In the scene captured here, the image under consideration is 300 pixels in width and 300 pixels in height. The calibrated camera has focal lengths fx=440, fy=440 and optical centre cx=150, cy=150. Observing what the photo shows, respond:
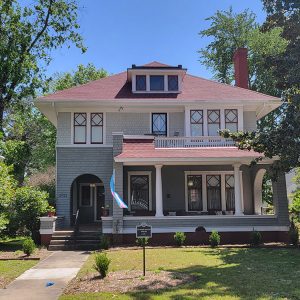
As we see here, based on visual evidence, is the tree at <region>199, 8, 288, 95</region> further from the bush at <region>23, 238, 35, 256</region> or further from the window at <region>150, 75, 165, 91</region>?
the bush at <region>23, 238, 35, 256</region>

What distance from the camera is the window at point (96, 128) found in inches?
954

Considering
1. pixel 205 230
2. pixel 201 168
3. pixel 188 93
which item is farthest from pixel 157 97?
pixel 205 230

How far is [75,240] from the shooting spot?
19453 millimetres

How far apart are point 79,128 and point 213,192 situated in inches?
322

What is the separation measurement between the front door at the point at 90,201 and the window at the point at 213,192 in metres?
6.31

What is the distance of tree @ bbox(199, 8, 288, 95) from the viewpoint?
3825 cm

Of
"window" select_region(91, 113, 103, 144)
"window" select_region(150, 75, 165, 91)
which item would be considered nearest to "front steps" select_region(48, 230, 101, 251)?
"window" select_region(91, 113, 103, 144)

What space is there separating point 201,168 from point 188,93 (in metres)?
4.61

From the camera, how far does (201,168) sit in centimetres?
2417

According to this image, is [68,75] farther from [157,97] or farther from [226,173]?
[226,173]

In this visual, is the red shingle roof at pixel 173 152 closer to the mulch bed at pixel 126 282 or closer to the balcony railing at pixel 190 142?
the balcony railing at pixel 190 142

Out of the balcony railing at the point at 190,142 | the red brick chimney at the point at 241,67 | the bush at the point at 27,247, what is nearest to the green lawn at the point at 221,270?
the bush at the point at 27,247

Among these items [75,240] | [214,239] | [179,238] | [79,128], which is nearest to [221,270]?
[214,239]

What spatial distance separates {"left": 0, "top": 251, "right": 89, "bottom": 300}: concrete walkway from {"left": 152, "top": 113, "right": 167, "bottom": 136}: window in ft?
32.3
